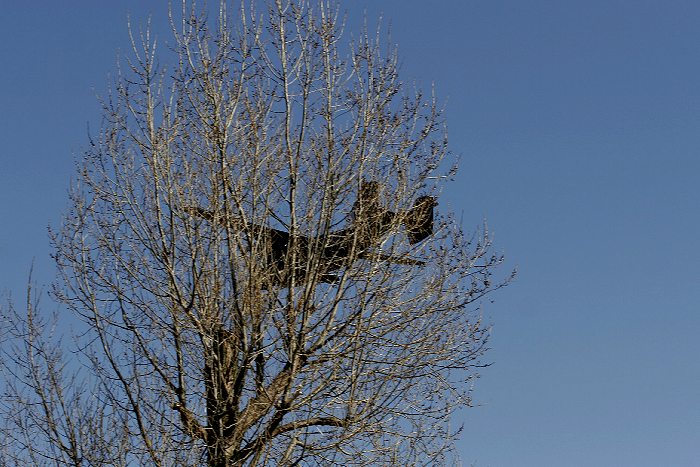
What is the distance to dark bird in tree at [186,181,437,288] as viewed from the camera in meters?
11.8

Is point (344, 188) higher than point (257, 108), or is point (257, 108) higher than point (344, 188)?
point (257, 108)

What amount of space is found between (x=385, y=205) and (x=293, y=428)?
2480mm

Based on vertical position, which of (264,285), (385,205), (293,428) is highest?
(385,205)

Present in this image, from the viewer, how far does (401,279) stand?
39.7ft

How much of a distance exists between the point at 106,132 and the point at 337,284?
9.43ft

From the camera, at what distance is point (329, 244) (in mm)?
11914

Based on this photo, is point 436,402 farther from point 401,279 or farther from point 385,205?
point 385,205

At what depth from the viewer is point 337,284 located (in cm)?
1180

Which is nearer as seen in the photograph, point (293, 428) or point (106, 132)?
point (293, 428)

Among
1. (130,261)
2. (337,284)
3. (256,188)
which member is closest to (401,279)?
(337,284)

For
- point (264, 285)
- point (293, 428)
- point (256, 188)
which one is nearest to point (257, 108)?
point (256, 188)

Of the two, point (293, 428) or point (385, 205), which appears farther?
point (385, 205)

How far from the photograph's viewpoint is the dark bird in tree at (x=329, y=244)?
11.8 meters

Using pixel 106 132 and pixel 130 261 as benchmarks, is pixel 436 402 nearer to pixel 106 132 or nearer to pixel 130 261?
pixel 130 261
